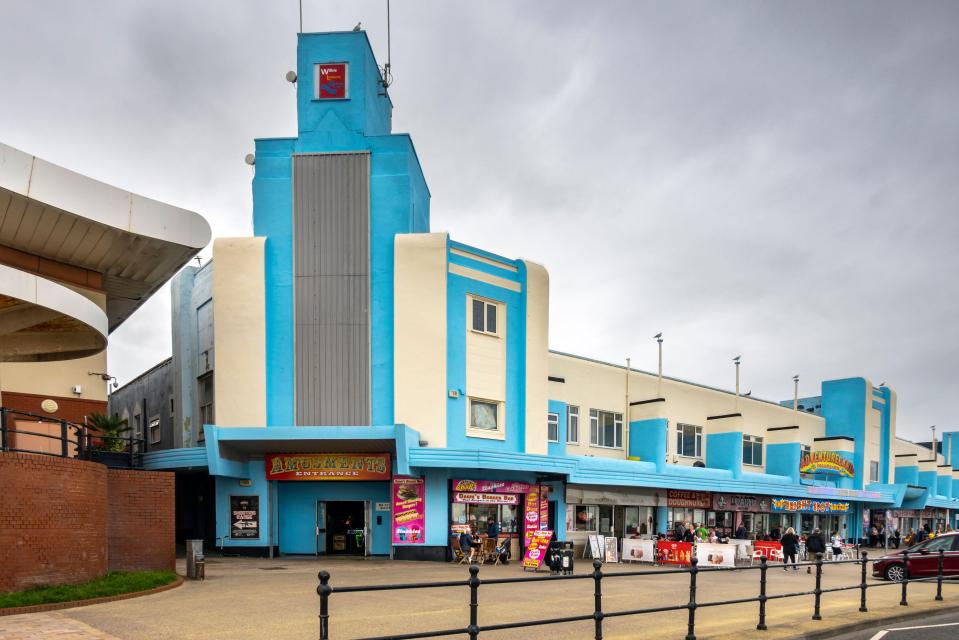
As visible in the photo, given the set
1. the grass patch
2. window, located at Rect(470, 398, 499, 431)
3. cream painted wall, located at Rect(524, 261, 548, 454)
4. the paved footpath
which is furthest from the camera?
cream painted wall, located at Rect(524, 261, 548, 454)

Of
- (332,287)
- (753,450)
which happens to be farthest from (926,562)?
(753,450)

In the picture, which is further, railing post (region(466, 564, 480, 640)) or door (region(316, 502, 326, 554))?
door (region(316, 502, 326, 554))

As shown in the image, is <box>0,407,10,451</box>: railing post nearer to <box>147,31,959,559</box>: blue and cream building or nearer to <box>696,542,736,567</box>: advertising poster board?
<box>147,31,959,559</box>: blue and cream building

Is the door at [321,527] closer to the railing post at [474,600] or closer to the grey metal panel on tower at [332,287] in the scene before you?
the grey metal panel on tower at [332,287]

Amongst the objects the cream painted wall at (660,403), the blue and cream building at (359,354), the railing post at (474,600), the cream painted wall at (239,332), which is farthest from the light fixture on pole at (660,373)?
the railing post at (474,600)

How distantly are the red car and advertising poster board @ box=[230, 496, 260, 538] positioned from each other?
1924 cm

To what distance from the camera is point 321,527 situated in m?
28.2

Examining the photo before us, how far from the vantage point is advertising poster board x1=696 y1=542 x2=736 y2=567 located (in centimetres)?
2669

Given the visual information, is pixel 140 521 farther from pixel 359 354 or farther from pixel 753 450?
pixel 753 450

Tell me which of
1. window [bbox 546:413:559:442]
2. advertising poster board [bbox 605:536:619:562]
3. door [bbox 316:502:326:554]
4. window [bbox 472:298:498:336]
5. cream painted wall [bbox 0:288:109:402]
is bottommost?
advertising poster board [bbox 605:536:619:562]

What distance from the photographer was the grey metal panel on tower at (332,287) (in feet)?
89.2

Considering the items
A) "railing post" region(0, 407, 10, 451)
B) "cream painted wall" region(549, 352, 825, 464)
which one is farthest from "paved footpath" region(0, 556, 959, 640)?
"cream painted wall" region(549, 352, 825, 464)

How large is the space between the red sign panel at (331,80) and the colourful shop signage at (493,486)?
Answer: 47.7 ft

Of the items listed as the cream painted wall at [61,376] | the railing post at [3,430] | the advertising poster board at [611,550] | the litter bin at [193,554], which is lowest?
the advertising poster board at [611,550]
